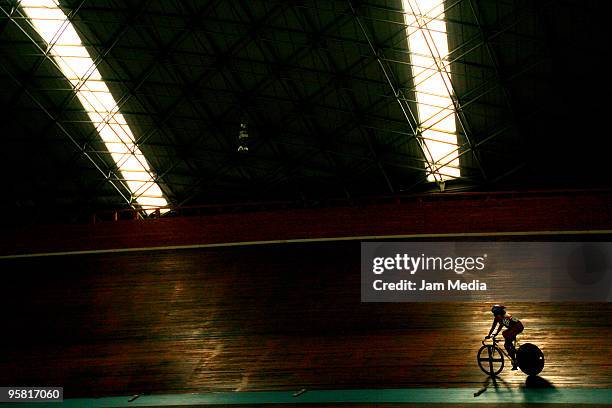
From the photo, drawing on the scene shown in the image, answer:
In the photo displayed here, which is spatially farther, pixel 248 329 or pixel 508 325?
pixel 248 329

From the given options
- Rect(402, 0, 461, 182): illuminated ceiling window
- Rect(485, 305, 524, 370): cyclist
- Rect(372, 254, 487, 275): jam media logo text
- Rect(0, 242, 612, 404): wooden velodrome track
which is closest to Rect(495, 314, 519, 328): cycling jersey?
Rect(485, 305, 524, 370): cyclist

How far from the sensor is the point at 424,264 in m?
11.0

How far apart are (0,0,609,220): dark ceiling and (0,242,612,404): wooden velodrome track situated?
690cm

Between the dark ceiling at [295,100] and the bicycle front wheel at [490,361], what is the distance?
392 inches

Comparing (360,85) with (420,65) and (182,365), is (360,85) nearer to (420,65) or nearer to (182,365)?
(420,65)

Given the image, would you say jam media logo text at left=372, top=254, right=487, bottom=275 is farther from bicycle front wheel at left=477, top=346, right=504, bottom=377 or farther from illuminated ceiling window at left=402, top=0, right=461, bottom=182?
illuminated ceiling window at left=402, top=0, right=461, bottom=182

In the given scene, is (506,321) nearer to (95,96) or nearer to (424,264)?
(424,264)

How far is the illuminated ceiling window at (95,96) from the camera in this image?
17234 millimetres

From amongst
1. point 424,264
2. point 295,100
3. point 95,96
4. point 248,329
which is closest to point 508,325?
point 424,264

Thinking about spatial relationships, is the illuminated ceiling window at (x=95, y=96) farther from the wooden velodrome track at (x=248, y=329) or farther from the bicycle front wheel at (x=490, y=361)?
the bicycle front wheel at (x=490, y=361)

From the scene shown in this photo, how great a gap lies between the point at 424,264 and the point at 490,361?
134 inches

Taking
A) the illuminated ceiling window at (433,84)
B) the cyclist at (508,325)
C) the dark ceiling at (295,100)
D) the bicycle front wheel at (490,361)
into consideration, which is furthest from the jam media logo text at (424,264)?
the dark ceiling at (295,100)

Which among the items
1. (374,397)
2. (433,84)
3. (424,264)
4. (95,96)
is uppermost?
(95,96)

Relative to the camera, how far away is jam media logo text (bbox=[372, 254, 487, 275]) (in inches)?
429
